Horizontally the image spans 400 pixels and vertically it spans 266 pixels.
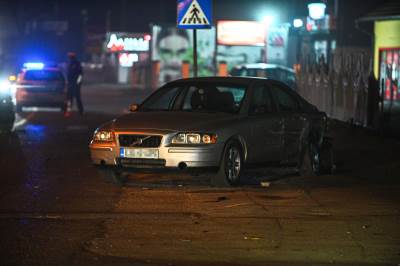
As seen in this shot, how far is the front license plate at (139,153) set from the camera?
1205cm

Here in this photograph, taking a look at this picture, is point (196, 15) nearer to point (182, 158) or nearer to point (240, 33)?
point (182, 158)

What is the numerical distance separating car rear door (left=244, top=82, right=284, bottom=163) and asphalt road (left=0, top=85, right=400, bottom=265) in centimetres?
39

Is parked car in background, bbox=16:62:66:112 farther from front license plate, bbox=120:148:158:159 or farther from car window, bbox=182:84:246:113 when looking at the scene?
front license plate, bbox=120:148:158:159

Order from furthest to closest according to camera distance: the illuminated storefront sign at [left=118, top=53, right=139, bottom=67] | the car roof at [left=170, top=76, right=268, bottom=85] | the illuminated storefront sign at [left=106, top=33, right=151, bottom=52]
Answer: the illuminated storefront sign at [left=106, top=33, right=151, bottom=52], the illuminated storefront sign at [left=118, top=53, right=139, bottom=67], the car roof at [left=170, top=76, right=268, bottom=85]

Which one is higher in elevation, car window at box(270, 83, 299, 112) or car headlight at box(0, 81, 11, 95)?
car window at box(270, 83, 299, 112)

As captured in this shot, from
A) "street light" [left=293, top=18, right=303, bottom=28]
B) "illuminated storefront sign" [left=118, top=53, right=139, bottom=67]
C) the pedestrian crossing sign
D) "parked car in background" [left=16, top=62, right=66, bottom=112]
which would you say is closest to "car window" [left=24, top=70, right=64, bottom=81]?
"parked car in background" [left=16, top=62, right=66, bottom=112]

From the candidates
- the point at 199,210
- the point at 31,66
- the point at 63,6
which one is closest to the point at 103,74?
the point at 63,6

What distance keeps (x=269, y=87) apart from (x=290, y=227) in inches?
164

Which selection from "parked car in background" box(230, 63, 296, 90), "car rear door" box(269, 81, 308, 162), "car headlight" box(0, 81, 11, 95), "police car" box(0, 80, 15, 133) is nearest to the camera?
"car rear door" box(269, 81, 308, 162)

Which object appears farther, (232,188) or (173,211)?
(232,188)

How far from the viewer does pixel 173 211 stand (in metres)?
10.6

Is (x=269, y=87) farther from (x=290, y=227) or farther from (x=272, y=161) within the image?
(x=290, y=227)

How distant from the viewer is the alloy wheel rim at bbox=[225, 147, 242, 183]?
40.6 feet

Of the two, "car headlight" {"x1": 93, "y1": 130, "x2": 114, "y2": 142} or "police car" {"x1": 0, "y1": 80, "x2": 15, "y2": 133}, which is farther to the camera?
"police car" {"x1": 0, "y1": 80, "x2": 15, "y2": 133}
